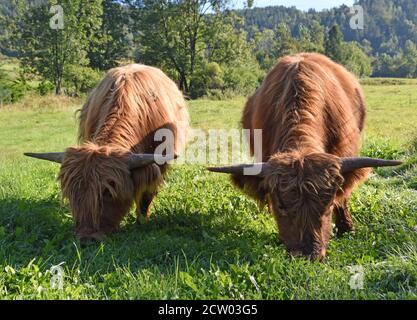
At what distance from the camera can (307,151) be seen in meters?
4.53

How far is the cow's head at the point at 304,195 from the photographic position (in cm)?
423

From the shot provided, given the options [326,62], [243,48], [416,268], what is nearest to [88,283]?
[416,268]

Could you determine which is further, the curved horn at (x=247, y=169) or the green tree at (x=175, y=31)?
the green tree at (x=175, y=31)

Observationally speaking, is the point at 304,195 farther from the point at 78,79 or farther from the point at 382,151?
the point at 78,79

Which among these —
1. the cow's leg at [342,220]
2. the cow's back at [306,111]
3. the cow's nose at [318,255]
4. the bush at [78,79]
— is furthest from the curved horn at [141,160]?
the bush at [78,79]

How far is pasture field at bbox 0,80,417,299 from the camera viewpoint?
3.83m

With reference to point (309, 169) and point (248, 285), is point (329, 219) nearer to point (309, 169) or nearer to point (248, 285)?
point (309, 169)

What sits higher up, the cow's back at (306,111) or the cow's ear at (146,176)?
the cow's back at (306,111)

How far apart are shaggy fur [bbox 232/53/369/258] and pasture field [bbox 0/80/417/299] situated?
35cm

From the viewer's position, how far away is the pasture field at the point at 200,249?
12.6ft
